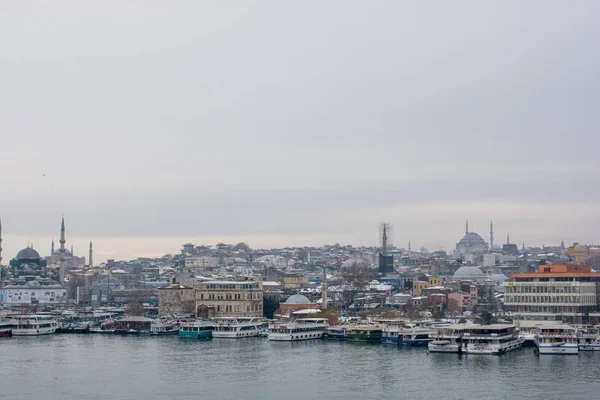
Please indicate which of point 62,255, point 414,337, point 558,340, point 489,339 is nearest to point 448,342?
point 489,339

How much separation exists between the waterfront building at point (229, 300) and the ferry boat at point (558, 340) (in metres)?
25.5

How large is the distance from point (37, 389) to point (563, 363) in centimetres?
2016

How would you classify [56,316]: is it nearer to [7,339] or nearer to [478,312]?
[7,339]

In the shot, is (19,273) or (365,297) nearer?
(365,297)

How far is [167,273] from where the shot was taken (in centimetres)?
11788

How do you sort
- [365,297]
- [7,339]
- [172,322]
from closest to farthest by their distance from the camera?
[7,339] < [172,322] < [365,297]

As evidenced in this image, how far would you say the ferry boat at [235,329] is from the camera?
54.0 meters

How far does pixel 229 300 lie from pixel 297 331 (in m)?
12.1

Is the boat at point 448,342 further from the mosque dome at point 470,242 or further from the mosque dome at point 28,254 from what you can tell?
the mosque dome at point 470,242

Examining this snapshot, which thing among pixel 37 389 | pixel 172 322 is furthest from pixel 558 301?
pixel 37 389

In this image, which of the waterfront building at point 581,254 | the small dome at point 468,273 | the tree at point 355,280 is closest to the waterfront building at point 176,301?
the tree at point 355,280

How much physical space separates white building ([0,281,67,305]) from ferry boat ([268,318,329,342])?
43.1m

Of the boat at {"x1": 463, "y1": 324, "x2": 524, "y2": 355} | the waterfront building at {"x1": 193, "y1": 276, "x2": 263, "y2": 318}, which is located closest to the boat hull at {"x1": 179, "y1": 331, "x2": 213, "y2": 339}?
the waterfront building at {"x1": 193, "y1": 276, "x2": 263, "y2": 318}

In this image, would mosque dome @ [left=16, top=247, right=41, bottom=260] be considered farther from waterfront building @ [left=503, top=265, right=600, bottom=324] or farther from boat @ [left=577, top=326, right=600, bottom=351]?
boat @ [left=577, top=326, right=600, bottom=351]
